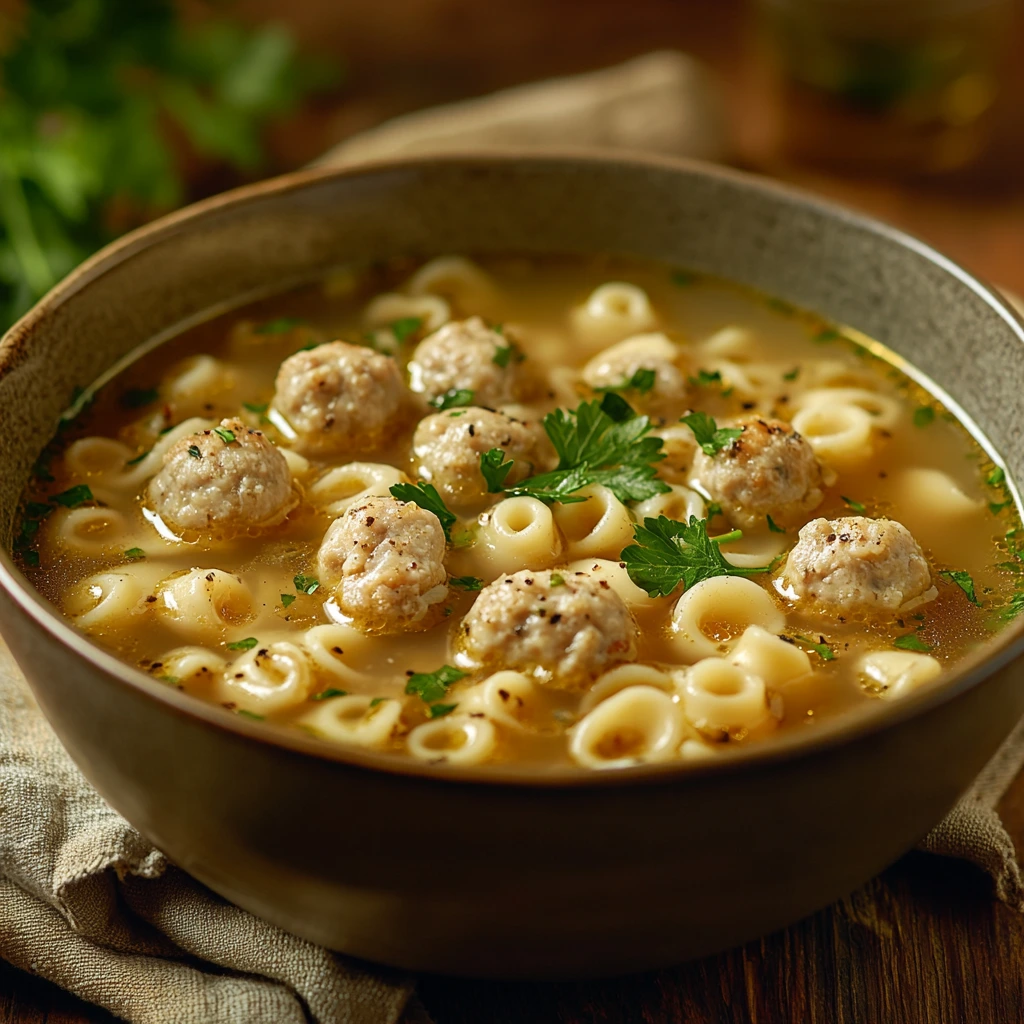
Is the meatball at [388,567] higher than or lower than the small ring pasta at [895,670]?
lower

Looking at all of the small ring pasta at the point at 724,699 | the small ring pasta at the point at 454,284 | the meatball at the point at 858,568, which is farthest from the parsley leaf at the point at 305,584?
the small ring pasta at the point at 454,284

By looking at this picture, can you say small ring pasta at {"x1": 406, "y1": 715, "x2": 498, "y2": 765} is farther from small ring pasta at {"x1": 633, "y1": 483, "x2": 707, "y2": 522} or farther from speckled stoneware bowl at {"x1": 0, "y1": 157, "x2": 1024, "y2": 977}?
small ring pasta at {"x1": 633, "y1": 483, "x2": 707, "y2": 522}

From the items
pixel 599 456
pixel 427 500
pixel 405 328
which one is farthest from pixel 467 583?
pixel 405 328

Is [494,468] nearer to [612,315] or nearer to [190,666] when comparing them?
[190,666]

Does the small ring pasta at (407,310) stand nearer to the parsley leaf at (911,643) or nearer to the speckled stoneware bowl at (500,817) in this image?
the speckled stoneware bowl at (500,817)

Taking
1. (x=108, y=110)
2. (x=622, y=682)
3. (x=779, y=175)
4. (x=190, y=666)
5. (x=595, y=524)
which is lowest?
(x=779, y=175)

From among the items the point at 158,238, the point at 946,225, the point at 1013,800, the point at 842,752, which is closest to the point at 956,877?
the point at 1013,800

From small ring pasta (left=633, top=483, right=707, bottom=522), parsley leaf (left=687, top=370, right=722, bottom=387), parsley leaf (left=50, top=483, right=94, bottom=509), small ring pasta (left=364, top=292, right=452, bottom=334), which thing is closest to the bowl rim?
parsley leaf (left=50, top=483, right=94, bottom=509)

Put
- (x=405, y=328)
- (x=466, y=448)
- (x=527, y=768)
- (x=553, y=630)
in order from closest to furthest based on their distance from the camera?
(x=527, y=768) < (x=553, y=630) < (x=466, y=448) < (x=405, y=328)
